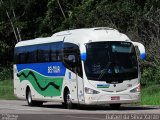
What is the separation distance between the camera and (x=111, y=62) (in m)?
26.9

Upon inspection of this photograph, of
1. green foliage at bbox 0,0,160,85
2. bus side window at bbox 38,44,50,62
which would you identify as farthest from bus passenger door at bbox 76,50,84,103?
green foliage at bbox 0,0,160,85

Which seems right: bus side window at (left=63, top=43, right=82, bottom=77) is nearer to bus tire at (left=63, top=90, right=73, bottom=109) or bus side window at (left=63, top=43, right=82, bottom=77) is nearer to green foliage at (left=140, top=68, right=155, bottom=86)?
bus tire at (left=63, top=90, right=73, bottom=109)

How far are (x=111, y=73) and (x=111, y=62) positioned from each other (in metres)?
0.49

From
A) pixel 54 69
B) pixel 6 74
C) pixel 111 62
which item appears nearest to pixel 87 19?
pixel 6 74

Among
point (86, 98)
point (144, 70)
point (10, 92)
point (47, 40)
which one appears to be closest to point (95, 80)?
point (86, 98)

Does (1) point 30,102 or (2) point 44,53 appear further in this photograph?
(1) point 30,102

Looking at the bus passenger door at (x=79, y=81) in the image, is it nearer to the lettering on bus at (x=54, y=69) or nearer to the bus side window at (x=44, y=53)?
the lettering on bus at (x=54, y=69)

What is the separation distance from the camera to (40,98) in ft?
107

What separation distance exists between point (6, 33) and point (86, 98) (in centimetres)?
3795

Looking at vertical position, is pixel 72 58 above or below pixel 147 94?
above

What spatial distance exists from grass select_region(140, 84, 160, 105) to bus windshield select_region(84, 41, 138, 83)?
3.51 metres

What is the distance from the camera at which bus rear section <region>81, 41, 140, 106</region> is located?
26516mm

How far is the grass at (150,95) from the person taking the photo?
100ft

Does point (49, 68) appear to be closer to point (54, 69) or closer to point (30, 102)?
point (54, 69)
